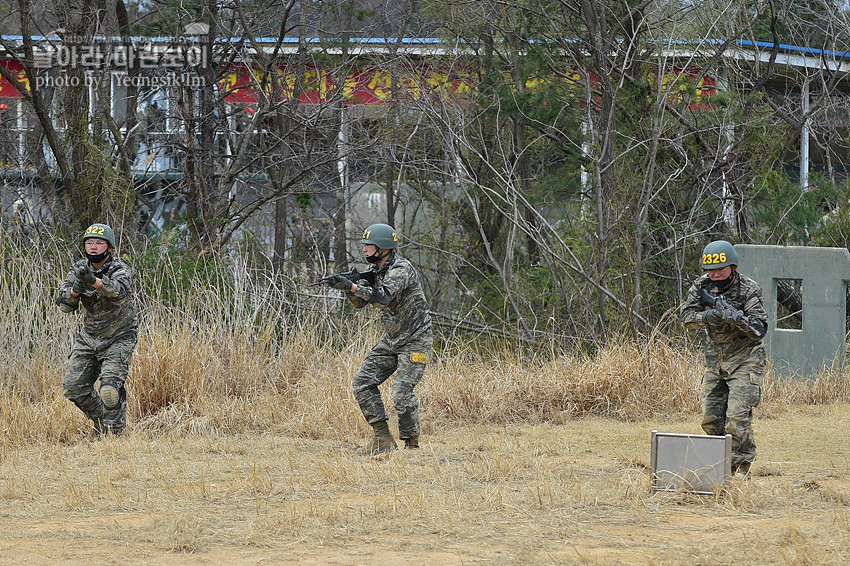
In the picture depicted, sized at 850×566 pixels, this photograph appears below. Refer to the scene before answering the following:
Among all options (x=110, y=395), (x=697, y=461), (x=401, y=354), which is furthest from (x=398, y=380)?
(x=697, y=461)

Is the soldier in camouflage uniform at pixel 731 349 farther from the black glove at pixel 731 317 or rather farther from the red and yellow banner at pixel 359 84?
the red and yellow banner at pixel 359 84

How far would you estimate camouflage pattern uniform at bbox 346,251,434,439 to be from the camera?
771 cm

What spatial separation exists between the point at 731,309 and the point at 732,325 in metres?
0.17

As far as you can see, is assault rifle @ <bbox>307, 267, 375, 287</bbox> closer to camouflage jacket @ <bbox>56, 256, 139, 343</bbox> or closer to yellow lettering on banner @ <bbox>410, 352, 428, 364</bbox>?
yellow lettering on banner @ <bbox>410, 352, 428, 364</bbox>

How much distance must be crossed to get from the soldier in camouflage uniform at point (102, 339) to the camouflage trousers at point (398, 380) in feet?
6.84

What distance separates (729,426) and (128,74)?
11512 mm

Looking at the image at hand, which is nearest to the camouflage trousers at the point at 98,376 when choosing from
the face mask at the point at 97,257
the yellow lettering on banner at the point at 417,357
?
the face mask at the point at 97,257

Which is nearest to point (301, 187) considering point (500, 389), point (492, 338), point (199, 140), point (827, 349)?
point (199, 140)

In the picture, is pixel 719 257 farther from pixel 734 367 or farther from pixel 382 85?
pixel 382 85

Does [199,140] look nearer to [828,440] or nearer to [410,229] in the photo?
[410,229]

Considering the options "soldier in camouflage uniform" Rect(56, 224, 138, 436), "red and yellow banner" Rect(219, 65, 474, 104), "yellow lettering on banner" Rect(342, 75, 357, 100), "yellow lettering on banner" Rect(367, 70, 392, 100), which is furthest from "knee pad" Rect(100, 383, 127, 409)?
"yellow lettering on banner" Rect(367, 70, 392, 100)

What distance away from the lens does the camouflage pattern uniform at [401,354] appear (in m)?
7.71

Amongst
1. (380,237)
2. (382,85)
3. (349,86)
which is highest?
(382,85)

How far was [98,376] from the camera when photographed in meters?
8.56
